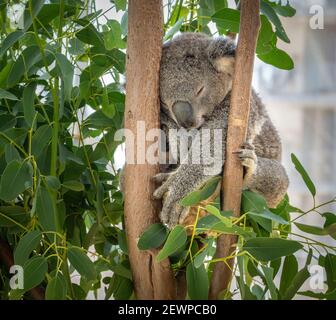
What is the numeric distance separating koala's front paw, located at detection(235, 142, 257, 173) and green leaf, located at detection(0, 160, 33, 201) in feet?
1.58

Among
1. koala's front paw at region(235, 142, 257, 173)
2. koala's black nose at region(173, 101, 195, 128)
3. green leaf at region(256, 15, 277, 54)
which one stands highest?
green leaf at region(256, 15, 277, 54)

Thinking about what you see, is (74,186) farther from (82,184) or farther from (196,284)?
(196,284)

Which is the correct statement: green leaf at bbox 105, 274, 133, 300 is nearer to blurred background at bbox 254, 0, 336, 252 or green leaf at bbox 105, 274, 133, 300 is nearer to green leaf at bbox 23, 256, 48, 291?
green leaf at bbox 23, 256, 48, 291

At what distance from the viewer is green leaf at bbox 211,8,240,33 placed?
139 centimetres

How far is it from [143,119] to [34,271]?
435mm

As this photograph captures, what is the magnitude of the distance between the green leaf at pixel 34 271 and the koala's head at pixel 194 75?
0.56 m

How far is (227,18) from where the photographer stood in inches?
55.2

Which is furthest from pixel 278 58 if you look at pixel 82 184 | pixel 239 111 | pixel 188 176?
pixel 82 184

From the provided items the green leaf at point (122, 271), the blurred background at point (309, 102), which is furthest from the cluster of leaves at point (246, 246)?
the blurred background at point (309, 102)

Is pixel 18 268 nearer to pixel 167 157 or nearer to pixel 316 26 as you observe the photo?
pixel 167 157

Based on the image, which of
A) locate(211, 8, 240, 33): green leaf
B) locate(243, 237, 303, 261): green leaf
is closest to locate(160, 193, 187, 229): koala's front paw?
locate(243, 237, 303, 261): green leaf

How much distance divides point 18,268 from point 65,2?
0.70 metres
